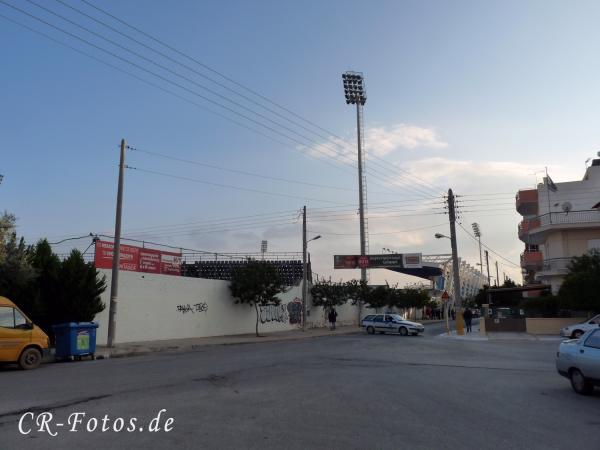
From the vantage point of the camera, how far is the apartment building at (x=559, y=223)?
44656 millimetres

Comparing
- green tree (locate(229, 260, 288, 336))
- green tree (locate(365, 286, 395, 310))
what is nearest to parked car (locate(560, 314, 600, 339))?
green tree (locate(229, 260, 288, 336))

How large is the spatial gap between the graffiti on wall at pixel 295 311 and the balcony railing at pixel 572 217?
71.0 feet

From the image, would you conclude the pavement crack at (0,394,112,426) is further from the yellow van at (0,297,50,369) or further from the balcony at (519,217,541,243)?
the balcony at (519,217,541,243)

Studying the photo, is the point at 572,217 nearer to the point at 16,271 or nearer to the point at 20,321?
the point at 16,271

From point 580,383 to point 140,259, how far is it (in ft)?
76.8

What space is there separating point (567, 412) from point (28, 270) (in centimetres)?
1746

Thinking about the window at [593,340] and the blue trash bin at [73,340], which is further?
the blue trash bin at [73,340]

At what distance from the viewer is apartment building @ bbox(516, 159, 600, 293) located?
44.7 metres

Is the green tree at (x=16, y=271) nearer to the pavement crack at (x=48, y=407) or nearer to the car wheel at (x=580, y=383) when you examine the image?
the pavement crack at (x=48, y=407)

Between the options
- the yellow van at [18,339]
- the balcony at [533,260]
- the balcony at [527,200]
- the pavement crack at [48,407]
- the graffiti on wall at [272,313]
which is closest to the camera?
the pavement crack at [48,407]

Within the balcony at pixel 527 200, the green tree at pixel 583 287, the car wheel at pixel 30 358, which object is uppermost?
the balcony at pixel 527 200

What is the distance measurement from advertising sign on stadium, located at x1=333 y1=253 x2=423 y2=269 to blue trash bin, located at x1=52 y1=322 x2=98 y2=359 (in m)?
42.6

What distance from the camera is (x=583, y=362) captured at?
11.1m

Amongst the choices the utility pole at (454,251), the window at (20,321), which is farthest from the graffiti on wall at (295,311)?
the window at (20,321)
